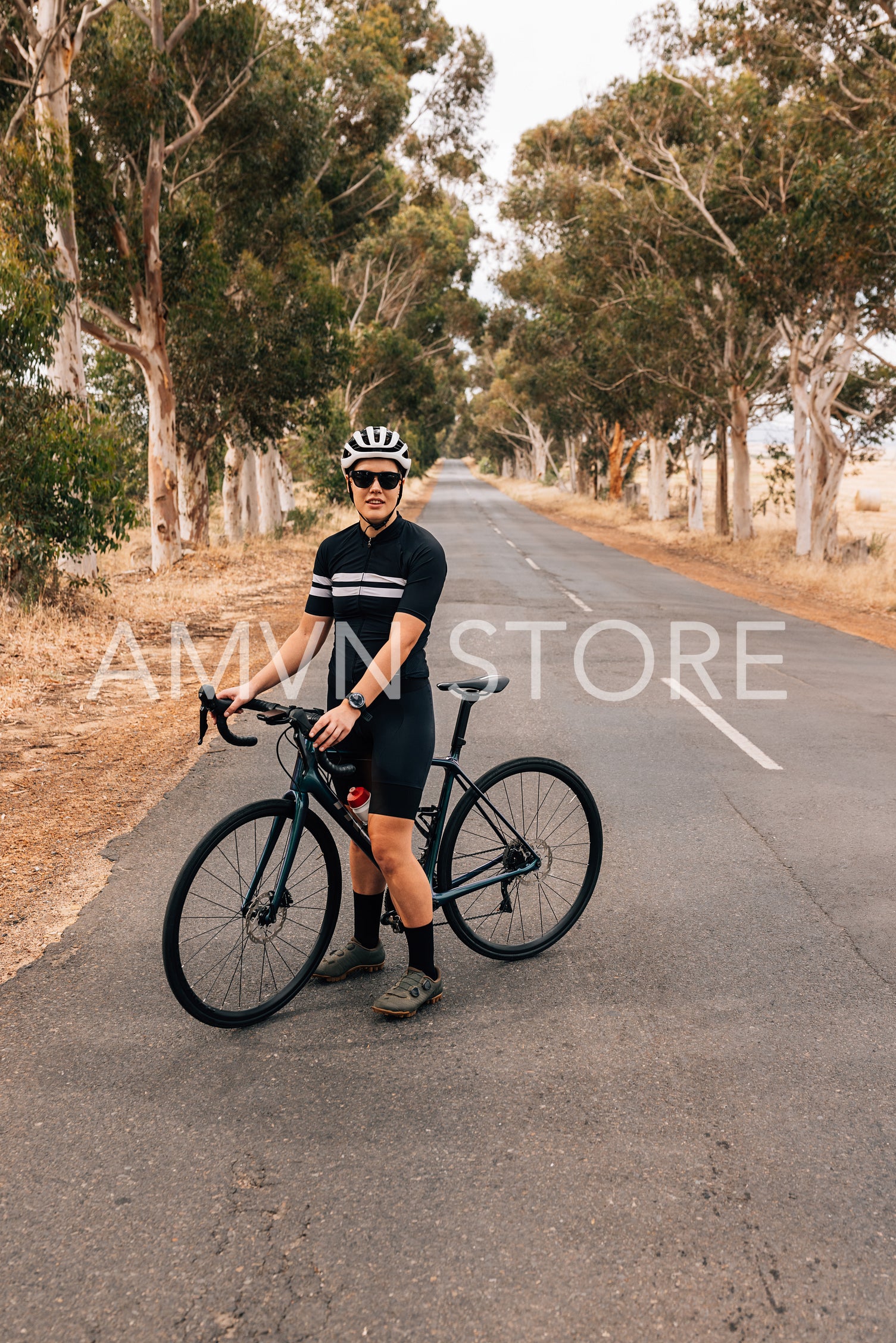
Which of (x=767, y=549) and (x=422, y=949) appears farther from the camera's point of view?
(x=767, y=549)

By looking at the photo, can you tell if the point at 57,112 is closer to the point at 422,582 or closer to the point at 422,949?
the point at 422,582

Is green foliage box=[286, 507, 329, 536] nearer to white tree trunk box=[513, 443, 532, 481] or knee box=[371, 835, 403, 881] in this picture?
knee box=[371, 835, 403, 881]

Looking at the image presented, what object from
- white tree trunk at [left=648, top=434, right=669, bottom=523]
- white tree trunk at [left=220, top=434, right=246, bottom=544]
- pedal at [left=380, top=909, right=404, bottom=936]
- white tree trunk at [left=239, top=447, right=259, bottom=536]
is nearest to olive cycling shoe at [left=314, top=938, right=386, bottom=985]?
pedal at [left=380, top=909, right=404, bottom=936]

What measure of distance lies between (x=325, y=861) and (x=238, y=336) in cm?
1888

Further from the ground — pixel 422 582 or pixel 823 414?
pixel 823 414

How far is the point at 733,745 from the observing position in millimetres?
7738

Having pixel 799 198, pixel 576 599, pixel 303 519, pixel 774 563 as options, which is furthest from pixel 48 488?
pixel 303 519

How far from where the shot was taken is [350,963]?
157 inches

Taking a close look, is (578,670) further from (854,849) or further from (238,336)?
(238,336)

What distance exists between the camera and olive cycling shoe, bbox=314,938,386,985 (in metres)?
3.95

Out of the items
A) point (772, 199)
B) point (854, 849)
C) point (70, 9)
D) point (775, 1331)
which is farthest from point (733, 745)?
point (772, 199)

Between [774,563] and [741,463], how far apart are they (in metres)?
4.88

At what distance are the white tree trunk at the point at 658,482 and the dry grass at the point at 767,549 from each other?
19.2 inches

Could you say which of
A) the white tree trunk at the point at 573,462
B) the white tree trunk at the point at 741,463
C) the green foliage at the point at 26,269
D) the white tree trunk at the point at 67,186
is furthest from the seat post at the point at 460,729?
the white tree trunk at the point at 573,462
